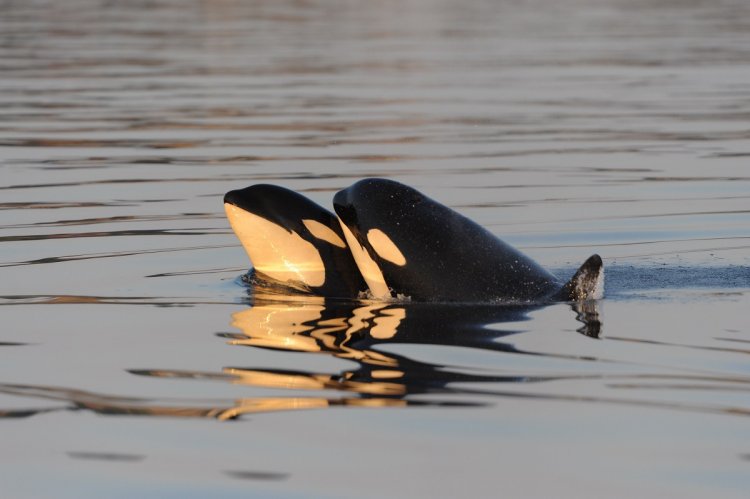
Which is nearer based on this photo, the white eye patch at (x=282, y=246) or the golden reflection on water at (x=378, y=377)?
the golden reflection on water at (x=378, y=377)

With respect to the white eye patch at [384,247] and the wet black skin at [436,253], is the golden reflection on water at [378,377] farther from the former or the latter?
the white eye patch at [384,247]

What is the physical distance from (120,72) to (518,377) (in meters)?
22.7

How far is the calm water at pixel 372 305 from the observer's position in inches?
251

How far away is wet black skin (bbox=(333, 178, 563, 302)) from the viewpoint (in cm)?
953

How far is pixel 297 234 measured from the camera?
10.2 m

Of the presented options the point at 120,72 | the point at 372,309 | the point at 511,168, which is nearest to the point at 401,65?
the point at 120,72

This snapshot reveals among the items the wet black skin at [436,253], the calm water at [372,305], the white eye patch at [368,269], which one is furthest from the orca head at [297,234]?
the wet black skin at [436,253]

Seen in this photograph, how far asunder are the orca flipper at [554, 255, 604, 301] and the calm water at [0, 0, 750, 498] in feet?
0.46

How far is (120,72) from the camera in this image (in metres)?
29.3

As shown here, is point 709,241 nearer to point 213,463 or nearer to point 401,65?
point 213,463

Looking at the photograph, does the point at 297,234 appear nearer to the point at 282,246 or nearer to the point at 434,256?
the point at 282,246

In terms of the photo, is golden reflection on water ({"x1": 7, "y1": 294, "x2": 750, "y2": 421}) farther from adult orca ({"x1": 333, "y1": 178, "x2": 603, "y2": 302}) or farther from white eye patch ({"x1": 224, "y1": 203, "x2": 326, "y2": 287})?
white eye patch ({"x1": 224, "y1": 203, "x2": 326, "y2": 287})

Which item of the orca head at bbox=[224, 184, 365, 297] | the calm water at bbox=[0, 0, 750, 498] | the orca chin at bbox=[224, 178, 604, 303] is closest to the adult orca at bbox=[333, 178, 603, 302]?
the orca chin at bbox=[224, 178, 604, 303]

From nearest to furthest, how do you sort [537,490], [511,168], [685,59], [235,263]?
[537,490], [235,263], [511,168], [685,59]
